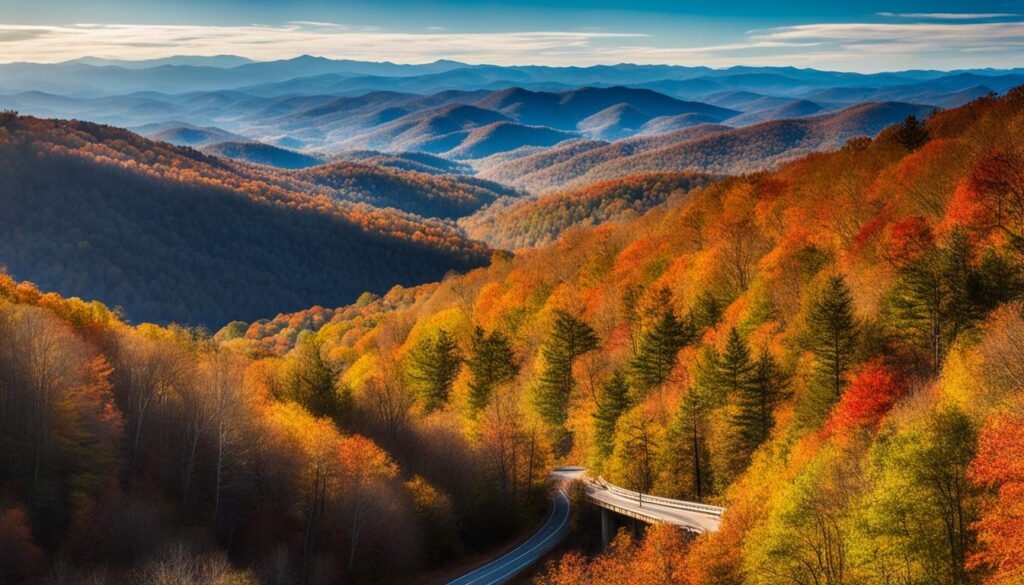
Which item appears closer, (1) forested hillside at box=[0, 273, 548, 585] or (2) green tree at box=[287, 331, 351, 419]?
(1) forested hillside at box=[0, 273, 548, 585]

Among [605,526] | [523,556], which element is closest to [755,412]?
[605,526]

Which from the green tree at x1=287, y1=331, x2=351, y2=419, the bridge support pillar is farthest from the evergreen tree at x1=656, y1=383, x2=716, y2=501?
the green tree at x1=287, y1=331, x2=351, y2=419

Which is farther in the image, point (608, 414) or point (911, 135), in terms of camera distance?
point (911, 135)

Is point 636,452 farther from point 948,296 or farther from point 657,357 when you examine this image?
point 948,296

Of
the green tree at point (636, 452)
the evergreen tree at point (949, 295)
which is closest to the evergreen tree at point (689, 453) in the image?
the green tree at point (636, 452)

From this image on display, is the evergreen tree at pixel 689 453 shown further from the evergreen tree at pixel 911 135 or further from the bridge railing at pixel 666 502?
the evergreen tree at pixel 911 135

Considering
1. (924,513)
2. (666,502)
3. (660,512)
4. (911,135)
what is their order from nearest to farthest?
(924,513) < (660,512) < (666,502) < (911,135)

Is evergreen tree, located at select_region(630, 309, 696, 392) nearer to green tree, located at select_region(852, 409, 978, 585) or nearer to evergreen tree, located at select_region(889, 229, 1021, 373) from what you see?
evergreen tree, located at select_region(889, 229, 1021, 373)
